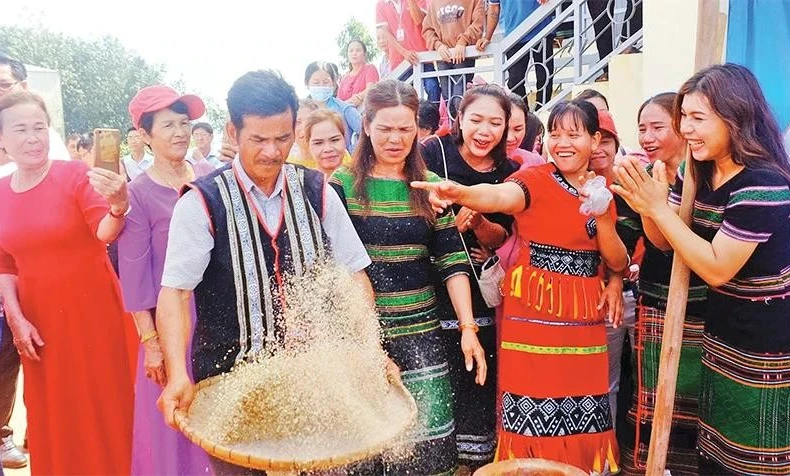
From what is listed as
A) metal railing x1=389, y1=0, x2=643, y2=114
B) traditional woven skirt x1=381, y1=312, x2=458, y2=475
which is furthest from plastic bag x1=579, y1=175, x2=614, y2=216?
metal railing x1=389, y1=0, x2=643, y2=114

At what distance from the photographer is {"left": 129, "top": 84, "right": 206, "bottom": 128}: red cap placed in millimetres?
2846

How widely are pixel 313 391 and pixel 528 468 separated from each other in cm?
71

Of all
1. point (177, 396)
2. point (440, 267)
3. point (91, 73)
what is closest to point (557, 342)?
point (440, 267)

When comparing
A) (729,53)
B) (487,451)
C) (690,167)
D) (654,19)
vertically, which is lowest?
(487,451)

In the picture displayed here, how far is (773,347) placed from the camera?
222cm

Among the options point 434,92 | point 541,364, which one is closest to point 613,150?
point 541,364

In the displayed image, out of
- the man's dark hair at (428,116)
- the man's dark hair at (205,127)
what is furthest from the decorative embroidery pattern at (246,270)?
the man's dark hair at (205,127)

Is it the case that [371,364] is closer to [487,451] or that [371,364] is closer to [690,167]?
[487,451]

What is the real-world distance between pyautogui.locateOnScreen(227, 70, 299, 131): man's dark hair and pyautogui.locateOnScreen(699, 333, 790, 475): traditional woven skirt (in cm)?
167

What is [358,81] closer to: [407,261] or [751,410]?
[407,261]

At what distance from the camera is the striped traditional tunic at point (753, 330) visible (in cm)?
217

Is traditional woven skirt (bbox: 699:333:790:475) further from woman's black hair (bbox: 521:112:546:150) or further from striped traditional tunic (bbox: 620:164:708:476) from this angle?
woman's black hair (bbox: 521:112:546:150)

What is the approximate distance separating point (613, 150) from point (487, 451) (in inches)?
56.8

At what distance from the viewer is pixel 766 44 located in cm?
364
